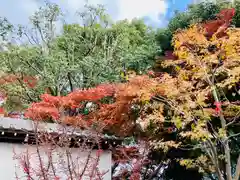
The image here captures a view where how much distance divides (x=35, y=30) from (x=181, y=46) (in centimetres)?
735

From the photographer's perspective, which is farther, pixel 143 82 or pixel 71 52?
pixel 71 52

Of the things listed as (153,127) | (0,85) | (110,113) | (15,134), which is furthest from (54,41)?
(15,134)

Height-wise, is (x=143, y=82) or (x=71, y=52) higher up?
(x=71, y=52)

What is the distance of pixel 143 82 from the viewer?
8.72m

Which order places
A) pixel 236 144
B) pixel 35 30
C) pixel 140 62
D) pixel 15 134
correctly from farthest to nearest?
pixel 35 30 → pixel 140 62 → pixel 236 144 → pixel 15 134

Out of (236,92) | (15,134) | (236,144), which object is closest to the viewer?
(15,134)

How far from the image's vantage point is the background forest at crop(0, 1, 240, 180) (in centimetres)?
807

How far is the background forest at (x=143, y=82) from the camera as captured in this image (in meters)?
8.07

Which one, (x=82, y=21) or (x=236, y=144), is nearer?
(x=236, y=144)

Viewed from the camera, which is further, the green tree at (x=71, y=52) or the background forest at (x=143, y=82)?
the green tree at (x=71, y=52)

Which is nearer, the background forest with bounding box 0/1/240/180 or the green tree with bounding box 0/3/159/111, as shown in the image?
the background forest with bounding box 0/1/240/180

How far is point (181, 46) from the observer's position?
887 centimetres

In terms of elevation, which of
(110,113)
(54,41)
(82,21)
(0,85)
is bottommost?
(110,113)

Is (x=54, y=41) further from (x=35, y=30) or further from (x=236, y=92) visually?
(x=236, y=92)
